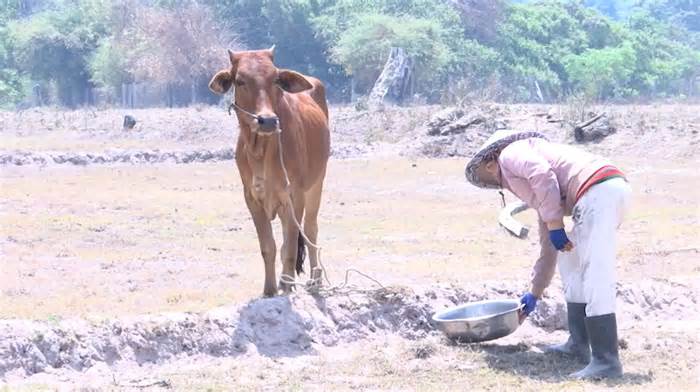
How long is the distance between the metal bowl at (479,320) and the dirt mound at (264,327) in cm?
55

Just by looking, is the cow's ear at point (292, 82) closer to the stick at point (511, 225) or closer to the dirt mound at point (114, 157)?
the stick at point (511, 225)

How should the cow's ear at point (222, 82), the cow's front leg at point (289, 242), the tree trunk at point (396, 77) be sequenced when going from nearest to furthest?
the cow's ear at point (222, 82) < the cow's front leg at point (289, 242) < the tree trunk at point (396, 77)

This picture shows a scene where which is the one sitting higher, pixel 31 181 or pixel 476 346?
pixel 476 346

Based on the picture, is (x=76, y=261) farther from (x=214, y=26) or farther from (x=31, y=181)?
(x=214, y=26)

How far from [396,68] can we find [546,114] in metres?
11.8

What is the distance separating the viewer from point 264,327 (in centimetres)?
920

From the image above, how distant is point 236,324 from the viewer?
910 cm

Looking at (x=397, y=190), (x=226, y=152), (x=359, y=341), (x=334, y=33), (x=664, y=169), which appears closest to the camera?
(x=359, y=341)

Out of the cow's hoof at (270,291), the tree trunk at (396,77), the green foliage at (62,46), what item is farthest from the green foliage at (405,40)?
the cow's hoof at (270,291)

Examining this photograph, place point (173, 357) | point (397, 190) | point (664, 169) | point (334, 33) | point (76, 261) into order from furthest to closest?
point (334, 33)
point (664, 169)
point (397, 190)
point (76, 261)
point (173, 357)

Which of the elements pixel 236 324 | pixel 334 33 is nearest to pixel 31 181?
pixel 236 324

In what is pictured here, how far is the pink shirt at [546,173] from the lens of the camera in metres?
7.79

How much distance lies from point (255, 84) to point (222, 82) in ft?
1.55

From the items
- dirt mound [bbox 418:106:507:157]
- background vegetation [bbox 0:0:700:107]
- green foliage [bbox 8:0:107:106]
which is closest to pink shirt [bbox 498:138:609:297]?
dirt mound [bbox 418:106:507:157]
